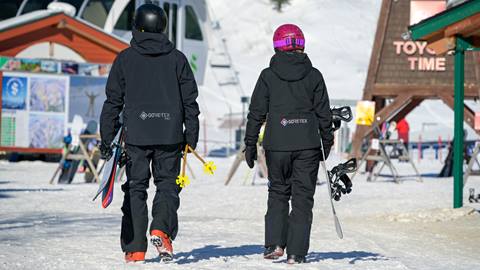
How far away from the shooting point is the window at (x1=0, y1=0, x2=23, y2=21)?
43.3 metres

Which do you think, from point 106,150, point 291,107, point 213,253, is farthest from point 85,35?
point 106,150

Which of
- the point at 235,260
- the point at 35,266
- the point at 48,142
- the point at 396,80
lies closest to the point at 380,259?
the point at 235,260

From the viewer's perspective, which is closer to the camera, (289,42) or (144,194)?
(144,194)

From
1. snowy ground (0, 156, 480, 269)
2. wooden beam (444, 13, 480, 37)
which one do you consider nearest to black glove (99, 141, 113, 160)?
snowy ground (0, 156, 480, 269)

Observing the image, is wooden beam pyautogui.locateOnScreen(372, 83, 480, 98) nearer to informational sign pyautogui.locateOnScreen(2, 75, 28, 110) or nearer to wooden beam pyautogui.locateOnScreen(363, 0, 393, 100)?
wooden beam pyautogui.locateOnScreen(363, 0, 393, 100)

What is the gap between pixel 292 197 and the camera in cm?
846

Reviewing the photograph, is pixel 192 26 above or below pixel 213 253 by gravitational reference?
above

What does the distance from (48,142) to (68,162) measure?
28.7ft

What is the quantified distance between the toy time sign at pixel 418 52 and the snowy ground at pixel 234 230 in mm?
7274

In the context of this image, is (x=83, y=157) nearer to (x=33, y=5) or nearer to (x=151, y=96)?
(x=151, y=96)

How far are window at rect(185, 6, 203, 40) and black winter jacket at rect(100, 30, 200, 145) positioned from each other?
41083 millimetres

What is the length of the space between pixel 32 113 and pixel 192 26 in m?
20.4

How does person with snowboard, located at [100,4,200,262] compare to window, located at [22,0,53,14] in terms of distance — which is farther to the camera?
window, located at [22,0,53,14]

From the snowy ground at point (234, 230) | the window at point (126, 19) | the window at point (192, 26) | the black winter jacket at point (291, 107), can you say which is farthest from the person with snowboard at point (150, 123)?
the window at point (192, 26)
